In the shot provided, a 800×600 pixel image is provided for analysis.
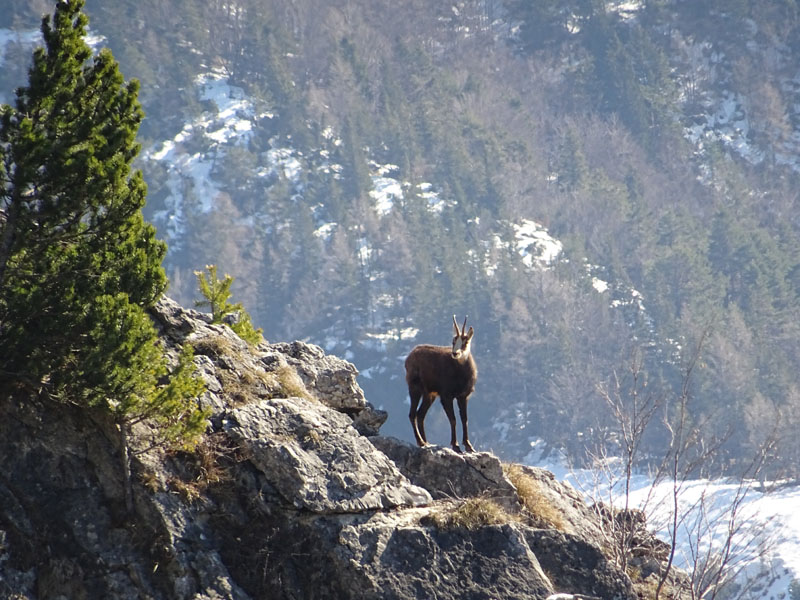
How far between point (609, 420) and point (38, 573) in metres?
183

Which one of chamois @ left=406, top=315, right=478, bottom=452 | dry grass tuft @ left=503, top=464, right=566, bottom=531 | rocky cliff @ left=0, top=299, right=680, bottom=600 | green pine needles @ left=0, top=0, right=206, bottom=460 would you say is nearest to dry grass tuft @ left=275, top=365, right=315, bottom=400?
rocky cliff @ left=0, top=299, right=680, bottom=600

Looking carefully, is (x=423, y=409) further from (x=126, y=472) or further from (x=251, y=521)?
(x=126, y=472)

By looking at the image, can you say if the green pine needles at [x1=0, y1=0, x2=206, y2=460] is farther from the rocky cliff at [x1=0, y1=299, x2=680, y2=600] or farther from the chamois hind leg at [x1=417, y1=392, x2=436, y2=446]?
the chamois hind leg at [x1=417, y1=392, x2=436, y2=446]

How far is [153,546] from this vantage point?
12031mm

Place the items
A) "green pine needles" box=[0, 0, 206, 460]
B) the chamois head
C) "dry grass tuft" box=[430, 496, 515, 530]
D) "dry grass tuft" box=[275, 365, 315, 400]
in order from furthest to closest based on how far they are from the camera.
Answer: the chamois head, "dry grass tuft" box=[275, 365, 315, 400], "dry grass tuft" box=[430, 496, 515, 530], "green pine needles" box=[0, 0, 206, 460]

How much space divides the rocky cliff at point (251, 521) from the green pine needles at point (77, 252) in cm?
58

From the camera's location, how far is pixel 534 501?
15797 millimetres

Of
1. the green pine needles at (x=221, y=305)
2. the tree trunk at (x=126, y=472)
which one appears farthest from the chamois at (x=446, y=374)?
the tree trunk at (x=126, y=472)

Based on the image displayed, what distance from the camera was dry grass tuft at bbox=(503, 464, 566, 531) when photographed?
1560 cm

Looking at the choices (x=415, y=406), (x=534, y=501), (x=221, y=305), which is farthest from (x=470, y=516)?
(x=221, y=305)

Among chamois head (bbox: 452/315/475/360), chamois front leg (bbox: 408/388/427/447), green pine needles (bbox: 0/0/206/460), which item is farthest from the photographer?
chamois front leg (bbox: 408/388/427/447)

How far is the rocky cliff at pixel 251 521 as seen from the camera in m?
11.7

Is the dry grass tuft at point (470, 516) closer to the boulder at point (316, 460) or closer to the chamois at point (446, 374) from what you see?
the boulder at point (316, 460)

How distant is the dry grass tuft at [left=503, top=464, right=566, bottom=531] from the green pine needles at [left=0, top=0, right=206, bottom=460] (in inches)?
219
